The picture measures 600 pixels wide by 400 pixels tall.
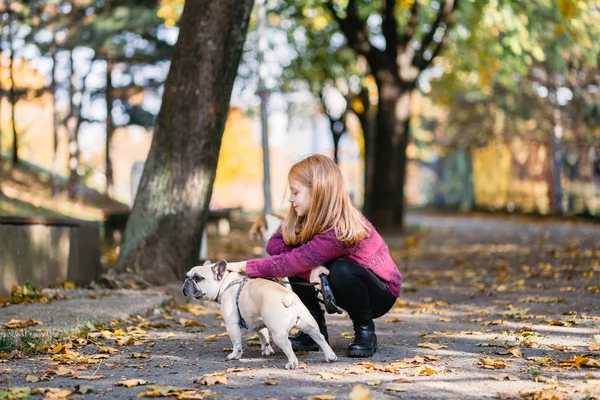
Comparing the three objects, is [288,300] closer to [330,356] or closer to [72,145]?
[330,356]

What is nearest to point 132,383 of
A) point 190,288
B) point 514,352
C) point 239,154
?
point 190,288

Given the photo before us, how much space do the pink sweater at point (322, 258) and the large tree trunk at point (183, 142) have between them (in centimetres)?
411

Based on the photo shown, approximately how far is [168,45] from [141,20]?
87.3 inches

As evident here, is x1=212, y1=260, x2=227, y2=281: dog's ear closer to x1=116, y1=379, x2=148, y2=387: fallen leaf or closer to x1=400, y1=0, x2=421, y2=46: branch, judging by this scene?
x1=116, y1=379, x2=148, y2=387: fallen leaf

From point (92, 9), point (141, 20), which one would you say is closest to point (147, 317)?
point (141, 20)

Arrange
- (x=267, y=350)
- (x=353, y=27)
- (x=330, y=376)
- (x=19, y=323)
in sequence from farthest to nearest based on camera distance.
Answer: (x=353, y=27)
(x=19, y=323)
(x=267, y=350)
(x=330, y=376)

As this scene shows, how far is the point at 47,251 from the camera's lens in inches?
366

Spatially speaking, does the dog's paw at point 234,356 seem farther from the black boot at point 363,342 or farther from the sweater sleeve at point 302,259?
the black boot at point 363,342

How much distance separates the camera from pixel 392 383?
4918mm

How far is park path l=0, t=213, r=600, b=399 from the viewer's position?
4.80 meters

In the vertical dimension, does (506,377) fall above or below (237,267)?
below

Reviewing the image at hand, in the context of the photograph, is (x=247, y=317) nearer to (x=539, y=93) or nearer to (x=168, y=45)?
(x=168, y=45)

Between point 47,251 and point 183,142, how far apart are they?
194 cm

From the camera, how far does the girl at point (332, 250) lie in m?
5.72
